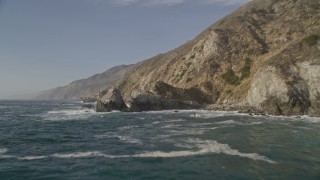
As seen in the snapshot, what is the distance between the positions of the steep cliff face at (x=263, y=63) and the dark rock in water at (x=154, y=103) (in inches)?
349

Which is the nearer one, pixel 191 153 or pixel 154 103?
pixel 191 153

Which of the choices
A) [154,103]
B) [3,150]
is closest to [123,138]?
[3,150]

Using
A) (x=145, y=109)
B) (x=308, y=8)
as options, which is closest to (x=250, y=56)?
(x=308, y=8)

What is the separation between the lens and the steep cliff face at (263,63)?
8006cm

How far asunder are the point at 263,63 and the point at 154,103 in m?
34.1

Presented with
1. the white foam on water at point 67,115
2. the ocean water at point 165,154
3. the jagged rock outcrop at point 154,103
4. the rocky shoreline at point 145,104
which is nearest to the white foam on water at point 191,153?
the ocean water at point 165,154

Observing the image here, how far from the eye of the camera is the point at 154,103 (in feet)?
343

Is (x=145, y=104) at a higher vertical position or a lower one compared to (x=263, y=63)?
lower

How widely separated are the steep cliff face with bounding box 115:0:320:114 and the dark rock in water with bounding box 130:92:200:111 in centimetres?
886

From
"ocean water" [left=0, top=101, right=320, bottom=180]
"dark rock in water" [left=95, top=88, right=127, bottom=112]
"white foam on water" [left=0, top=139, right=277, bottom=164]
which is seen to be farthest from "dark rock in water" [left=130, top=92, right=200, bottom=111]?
"white foam on water" [left=0, top=139, right=277, bottom=164]

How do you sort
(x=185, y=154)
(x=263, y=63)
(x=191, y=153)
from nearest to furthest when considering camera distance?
(x=185, y=154), (x=191, y=153), (x=263, y=63)

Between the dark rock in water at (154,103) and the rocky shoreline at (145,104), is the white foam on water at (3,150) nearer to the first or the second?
the rocky shoreline at (145,104)

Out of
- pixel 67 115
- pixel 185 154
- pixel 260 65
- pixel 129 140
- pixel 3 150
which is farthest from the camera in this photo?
pixel 260 65

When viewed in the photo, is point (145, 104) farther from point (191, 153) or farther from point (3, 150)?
point (191, 153)
